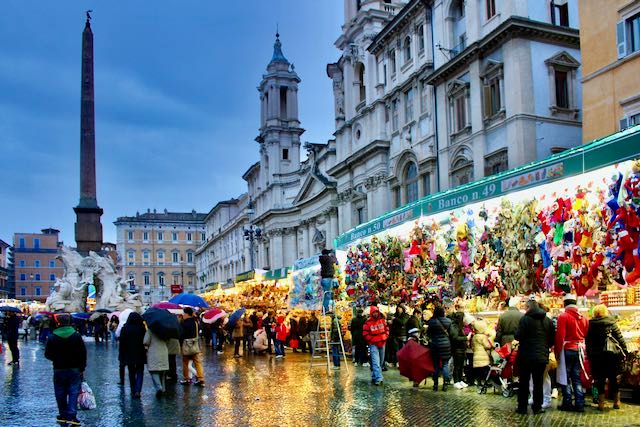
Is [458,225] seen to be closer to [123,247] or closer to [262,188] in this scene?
[262,188]

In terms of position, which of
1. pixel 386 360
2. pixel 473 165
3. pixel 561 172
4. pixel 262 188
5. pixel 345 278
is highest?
pixel 262 188

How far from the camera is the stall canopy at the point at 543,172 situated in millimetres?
11414

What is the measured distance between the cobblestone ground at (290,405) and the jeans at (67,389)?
51 centimetres

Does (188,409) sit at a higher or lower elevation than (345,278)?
lower

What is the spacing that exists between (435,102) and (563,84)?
243 inches

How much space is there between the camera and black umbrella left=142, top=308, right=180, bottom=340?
1312 cm

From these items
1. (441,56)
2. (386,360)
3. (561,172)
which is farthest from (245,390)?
(441,56)

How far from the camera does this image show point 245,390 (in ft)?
45.9

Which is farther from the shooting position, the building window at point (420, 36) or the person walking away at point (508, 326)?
the building window at point (420, 36)

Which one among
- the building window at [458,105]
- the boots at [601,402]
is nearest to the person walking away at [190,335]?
the boots at [601,402]

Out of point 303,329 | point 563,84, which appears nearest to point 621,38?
point 563,84

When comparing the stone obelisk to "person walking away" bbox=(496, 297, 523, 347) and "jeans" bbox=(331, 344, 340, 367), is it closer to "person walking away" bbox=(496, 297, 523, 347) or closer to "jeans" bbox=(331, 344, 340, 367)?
"jeans" bbox=(331, 344, 340, 367)

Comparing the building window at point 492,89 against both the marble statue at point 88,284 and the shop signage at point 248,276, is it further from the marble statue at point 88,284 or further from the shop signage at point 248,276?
the marble statue at point 88,284

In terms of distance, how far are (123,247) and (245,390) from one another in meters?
110
